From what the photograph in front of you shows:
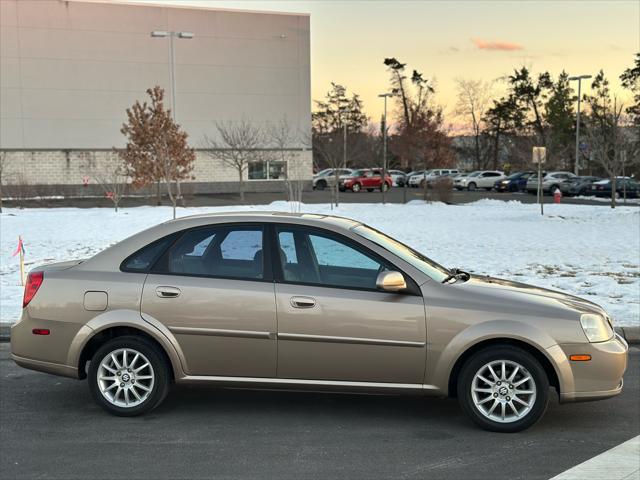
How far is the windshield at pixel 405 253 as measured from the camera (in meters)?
5.35

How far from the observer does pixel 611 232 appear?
19453 mm

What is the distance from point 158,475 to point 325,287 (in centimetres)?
170

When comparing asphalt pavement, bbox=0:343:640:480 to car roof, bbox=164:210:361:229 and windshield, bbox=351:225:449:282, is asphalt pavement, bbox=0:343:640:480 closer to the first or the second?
windshield, bbox=351:225:449:282

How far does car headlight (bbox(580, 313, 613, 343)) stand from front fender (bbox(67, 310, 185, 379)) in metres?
2.89

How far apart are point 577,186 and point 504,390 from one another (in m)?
44.3

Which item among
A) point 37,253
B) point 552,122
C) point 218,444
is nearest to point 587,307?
point 218,444

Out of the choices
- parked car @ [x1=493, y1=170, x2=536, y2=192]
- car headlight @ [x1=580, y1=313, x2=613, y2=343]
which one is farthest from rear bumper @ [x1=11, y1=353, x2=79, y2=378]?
parked car @ [x1=493, y1=170, x2=536, y2=192]

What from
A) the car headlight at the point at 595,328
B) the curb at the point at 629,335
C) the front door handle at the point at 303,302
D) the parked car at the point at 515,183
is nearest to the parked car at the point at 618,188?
the parked car at the point at 515,183

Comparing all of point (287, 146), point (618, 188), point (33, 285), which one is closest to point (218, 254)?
point (33, 285)

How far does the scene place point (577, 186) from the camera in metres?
46.3

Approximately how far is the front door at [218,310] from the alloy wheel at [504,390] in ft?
4.83

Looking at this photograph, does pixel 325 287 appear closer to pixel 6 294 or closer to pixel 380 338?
pixel 380 338

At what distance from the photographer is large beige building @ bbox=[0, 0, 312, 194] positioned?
45.0 metres

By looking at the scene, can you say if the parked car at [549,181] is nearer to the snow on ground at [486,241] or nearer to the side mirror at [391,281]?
the snow on ground at [486,241]
